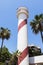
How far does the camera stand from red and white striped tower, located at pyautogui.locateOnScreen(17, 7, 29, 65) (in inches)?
1160

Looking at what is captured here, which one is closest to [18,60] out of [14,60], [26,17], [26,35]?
[14,60]

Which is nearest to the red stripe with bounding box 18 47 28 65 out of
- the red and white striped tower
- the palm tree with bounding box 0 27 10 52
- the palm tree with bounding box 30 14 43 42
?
the red and white striped tower

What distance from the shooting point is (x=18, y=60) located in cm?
2961

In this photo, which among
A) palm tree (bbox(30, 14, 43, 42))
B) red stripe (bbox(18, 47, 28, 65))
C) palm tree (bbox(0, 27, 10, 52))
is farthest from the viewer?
palm tree (bbox(0, 27, 10, 52))

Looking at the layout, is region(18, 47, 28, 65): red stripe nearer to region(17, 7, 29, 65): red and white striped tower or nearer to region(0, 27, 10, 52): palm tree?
region(17, 7, 29, 65): red and white striped tower

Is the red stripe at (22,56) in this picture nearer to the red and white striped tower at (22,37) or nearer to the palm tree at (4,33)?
the red and white striped tower at (22,37)

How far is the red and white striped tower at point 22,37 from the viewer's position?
29469mm

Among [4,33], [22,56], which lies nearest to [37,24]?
[4,33]

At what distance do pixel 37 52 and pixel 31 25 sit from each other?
16.9 feet

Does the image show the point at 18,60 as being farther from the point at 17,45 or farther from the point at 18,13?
the point at 18,13

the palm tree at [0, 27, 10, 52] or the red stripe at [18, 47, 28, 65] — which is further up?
the palm tree at [0, 27, 10, 52]

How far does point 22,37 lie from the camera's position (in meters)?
30.5

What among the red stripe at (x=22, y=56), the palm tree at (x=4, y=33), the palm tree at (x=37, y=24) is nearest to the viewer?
the red stripe at (x=22, y=56)

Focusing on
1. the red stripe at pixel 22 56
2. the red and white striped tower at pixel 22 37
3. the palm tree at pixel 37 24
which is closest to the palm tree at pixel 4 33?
the palm tree at pixel 37 24
